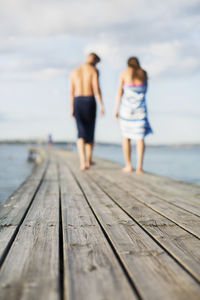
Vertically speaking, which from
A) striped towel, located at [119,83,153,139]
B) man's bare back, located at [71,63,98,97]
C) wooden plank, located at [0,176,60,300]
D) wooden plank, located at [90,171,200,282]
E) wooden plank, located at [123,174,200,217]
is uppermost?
man's bare back, located at [71,63,98,97]

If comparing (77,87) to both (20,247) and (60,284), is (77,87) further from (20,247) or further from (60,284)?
(60,284)

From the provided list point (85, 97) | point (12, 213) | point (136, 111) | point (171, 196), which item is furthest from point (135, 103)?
point (12, 213)

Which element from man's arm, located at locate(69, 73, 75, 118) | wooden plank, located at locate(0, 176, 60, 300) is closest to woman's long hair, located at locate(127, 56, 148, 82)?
man's arm, located at locate(69, 73, 75, 118)

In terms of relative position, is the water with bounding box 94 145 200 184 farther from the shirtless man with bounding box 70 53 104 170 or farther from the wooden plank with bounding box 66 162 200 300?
the wooden plank with bounding box 66 162 200 300

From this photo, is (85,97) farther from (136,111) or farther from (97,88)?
(136,111)

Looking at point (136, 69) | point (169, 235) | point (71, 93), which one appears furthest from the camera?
point (71, 93)

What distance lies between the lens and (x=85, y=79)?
18.3 ft

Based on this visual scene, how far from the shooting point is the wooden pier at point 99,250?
1046 millimetres

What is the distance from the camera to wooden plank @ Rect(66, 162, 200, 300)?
104 centimetres

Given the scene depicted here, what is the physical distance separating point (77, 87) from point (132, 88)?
100cm

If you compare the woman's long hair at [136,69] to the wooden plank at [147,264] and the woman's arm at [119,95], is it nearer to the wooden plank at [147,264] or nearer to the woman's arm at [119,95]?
the woman's arm at [119,95]

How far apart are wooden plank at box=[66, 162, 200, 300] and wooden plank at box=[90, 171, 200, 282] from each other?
0.04 metres

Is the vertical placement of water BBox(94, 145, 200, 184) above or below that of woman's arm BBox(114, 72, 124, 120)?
below

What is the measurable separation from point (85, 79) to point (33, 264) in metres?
4.63
